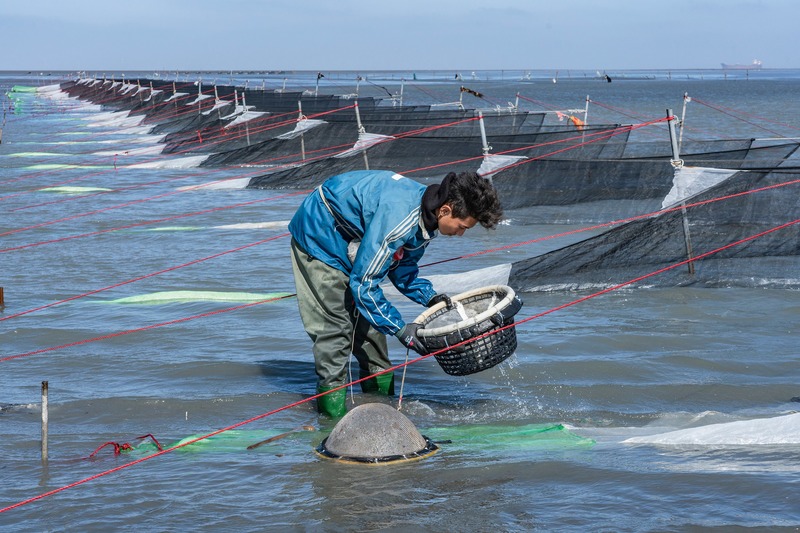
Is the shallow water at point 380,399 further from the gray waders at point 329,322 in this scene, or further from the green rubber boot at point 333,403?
the gray waders at point 329,322

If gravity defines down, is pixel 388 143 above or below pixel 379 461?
above

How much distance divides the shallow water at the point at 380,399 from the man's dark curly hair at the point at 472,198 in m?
1.18

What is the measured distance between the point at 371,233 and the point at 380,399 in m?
1.57

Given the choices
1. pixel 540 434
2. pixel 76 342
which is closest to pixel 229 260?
pixel 76 342

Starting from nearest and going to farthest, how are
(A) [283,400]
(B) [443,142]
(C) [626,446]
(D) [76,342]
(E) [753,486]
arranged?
1. (E) [753,486]
2. (C) [626,446]
3. (A) [283,400]
4. (D) [76,342]
5. (B) [443,142]

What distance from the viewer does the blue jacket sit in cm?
481

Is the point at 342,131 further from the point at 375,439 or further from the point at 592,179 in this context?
the point at 375,439

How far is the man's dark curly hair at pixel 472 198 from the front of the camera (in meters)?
4.66

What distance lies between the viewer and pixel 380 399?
19.9ft

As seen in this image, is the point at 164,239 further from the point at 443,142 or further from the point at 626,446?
the point at 626,446

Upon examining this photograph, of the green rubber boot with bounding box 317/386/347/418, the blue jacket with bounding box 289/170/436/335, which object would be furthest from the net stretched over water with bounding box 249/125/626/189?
the blue jacket with bounding box 289/170/436/335

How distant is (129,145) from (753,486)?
96.8ft

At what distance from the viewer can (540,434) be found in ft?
17.5

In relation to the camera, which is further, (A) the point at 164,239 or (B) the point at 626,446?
(A) the point at 164,239
